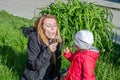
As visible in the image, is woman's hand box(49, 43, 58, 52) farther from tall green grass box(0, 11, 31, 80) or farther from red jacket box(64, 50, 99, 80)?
tall green grass box(0, 11, 31, 80)

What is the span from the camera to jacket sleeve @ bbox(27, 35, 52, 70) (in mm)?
4625

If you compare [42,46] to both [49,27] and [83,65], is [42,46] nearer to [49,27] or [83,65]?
[49,27]

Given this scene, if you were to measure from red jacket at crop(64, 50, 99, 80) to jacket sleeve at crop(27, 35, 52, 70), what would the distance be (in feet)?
1.47

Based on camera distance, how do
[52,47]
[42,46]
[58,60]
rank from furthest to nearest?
1. [58,60]
2. [42,46]
3. [52,47]

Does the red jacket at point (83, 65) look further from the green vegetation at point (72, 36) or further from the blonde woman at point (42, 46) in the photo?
the green vegetation at point (72, 36)

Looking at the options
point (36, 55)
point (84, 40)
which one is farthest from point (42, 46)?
point (84, 40)

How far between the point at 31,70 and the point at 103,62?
1488 mm

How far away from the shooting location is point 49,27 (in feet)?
15.4

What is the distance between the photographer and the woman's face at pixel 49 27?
15.4 feet

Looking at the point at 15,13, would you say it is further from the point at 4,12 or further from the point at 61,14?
the point at 61,14

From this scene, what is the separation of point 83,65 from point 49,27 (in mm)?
809

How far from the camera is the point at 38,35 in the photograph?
15.7 feet

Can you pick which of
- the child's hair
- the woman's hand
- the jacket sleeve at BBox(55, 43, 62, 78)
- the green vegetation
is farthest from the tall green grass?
the child's hair

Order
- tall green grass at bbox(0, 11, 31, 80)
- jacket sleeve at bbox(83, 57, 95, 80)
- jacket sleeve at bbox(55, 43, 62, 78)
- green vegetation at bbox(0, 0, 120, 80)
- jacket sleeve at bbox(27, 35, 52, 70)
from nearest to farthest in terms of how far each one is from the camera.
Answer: jacket sleeve at bbox(83, 57, 95, 80) < jacket sleeve at bbox(27, 35, 52, 70) < jacket sleeve at bbox(55, 43, 62, 78) < tall green grass at bbox(0, 11, 31, 80) < green vegetation at bbox(0, 0, 120, 80)
